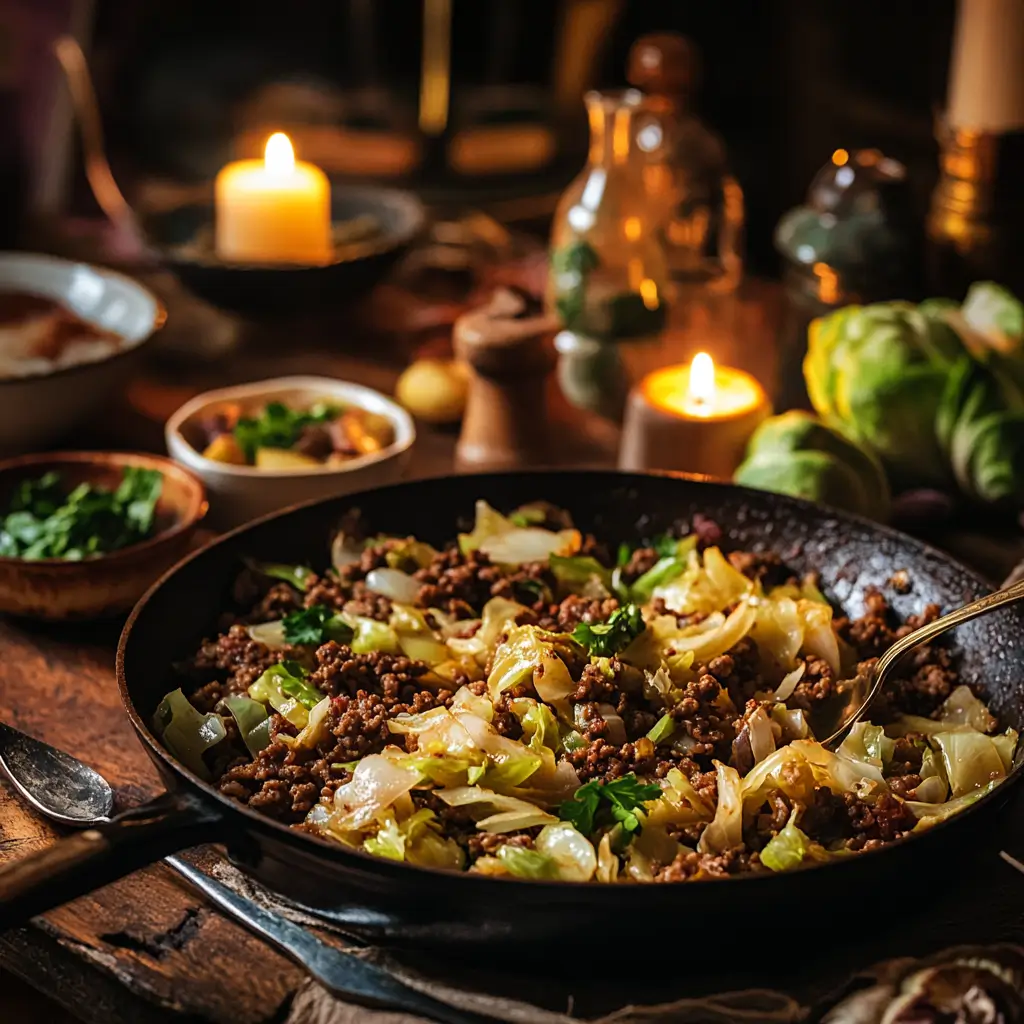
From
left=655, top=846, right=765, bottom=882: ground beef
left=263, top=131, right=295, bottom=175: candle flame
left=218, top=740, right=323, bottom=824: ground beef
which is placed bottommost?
left=218, top=740, right=323, bottom=824: ground beef

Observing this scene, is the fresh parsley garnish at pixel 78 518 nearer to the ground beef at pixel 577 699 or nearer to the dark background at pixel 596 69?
the ground beef at pixel 577 699

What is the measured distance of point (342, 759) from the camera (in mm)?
1747

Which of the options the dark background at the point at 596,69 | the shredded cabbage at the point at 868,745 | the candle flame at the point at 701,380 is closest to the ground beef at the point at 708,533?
the candle flame at the point at 701,380

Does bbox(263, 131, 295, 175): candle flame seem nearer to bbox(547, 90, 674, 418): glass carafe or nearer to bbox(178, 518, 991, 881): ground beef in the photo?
bbox(547, 90, 674, 418): glass carafe

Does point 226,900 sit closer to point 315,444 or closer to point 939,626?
point 939,626

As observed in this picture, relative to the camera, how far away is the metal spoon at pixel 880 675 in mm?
1733

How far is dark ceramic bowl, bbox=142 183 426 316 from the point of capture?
10.4 ft

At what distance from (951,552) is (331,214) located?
210 cm

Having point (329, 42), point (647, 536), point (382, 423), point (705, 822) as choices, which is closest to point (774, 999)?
point (705, 822)

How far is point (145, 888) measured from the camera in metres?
1.67

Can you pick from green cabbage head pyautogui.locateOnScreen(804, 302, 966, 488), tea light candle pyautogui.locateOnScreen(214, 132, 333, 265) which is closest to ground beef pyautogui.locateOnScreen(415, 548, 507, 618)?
green cabbage head pyautogui.locateOnScreen(804, 302, 966, 488)

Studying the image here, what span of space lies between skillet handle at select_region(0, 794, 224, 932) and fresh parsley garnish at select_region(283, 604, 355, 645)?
559 mm

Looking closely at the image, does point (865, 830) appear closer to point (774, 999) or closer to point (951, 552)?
point (774, 999)

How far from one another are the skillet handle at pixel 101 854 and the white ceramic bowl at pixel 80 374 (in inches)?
58.6
